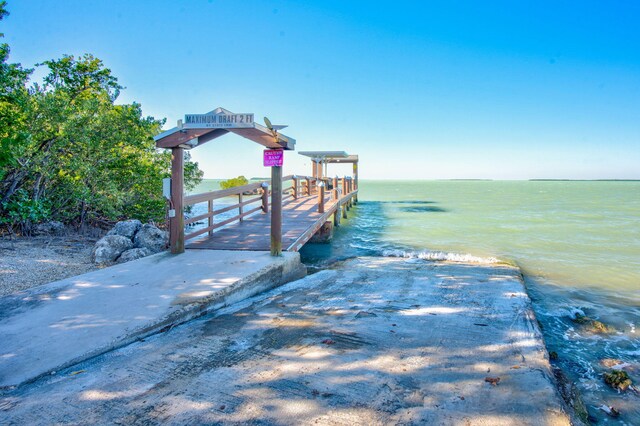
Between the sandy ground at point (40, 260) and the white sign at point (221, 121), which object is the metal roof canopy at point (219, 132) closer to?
the white sign at point (221, 121)

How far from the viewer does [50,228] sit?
10.1 meters

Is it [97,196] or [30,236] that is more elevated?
[97,196]

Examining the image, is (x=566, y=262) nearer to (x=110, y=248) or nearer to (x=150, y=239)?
(x=150, y=239)

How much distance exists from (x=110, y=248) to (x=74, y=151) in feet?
12.9

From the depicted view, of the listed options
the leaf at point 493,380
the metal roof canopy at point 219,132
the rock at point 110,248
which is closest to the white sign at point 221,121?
the metal roof canopy at point 219,132

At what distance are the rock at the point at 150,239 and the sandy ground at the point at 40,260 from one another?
1012 mm

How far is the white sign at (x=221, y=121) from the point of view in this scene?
6320 mm

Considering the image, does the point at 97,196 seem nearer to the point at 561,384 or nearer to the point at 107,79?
the point at 107,79

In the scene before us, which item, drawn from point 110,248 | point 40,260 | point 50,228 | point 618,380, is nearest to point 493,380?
point 618,380

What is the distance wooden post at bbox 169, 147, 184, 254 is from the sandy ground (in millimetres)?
1598

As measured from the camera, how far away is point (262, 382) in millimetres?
3072

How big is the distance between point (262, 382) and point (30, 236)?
907cm

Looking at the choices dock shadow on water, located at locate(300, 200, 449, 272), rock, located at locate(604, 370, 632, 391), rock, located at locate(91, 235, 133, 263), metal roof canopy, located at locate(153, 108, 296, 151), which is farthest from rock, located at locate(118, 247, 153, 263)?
rock, located at locate(604, 370, 632, 391)

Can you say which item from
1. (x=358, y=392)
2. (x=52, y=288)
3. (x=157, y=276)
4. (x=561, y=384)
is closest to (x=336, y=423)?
(x=358, y=392)
